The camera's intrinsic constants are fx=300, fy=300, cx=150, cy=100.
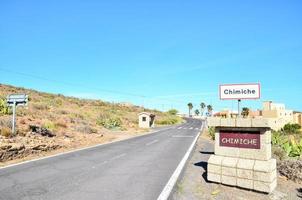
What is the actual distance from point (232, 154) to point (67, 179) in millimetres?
5186

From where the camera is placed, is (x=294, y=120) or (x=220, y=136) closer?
(x=220, y=136)

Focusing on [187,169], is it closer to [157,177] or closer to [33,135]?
[157,177]

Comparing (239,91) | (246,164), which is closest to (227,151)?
(246,164)

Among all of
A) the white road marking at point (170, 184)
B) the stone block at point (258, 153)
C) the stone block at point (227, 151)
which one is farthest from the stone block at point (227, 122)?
the white road marking at point (170, 184)

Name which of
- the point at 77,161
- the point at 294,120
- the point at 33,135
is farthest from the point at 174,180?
the point at 294,120

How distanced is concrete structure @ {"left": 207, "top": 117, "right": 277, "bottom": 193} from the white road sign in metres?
1.03

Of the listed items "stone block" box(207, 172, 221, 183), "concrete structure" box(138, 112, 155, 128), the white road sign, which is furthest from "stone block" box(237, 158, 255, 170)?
"concrete structure" box(138, 112, 155, 128)

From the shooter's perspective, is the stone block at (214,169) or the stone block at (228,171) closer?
the stone block at (228,171)

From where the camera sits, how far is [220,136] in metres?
9.23

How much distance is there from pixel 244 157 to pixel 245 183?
→ 2.44ft

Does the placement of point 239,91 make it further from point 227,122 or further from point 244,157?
point 244,157

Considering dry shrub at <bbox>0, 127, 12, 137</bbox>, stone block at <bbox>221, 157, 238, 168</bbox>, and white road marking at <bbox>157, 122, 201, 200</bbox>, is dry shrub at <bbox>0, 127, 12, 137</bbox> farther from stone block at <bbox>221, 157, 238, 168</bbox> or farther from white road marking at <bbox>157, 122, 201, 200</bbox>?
stone block at <bbox>221, 157, 238, 168</bbox>

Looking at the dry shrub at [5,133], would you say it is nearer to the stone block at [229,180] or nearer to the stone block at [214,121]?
the stone block at [214,121]

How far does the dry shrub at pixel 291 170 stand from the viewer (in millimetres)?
9820
